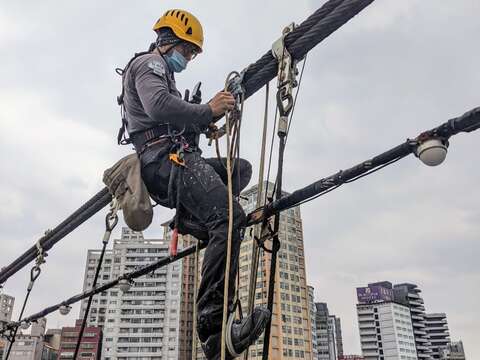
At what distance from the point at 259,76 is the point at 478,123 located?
5.23ft

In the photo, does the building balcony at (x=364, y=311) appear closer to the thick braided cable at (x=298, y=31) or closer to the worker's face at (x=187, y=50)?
the thick braided cable at (x=298, y=31)

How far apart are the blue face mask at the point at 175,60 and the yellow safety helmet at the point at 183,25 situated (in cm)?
12

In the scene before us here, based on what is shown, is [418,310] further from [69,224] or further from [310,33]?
[310,33]

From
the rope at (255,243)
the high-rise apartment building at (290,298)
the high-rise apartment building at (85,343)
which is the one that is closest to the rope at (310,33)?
the rope at (255,243)

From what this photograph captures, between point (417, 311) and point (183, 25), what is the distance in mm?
159585

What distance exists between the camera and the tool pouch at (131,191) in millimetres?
2752

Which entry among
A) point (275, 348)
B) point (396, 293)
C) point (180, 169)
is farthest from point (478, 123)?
point (396, 293)

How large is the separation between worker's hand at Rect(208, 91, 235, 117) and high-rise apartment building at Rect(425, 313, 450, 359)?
182m

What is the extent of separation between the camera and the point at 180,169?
2.62 meters

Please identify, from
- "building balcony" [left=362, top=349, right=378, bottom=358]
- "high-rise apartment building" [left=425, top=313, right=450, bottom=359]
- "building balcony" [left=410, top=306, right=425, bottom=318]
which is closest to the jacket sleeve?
"building balcony" [left=362, top=349, right=378, bottom=358]

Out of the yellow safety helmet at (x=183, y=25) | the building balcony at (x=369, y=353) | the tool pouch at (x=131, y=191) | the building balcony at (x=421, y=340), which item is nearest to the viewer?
the tool pouch at (x=131, y=191)

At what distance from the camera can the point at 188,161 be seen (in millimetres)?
2682

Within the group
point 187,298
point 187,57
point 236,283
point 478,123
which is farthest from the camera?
point 187,298

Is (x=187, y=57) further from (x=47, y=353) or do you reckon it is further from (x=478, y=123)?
(x=47, y=353)
